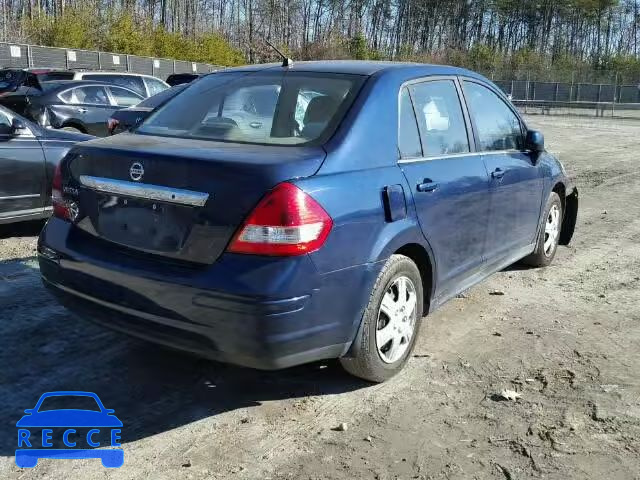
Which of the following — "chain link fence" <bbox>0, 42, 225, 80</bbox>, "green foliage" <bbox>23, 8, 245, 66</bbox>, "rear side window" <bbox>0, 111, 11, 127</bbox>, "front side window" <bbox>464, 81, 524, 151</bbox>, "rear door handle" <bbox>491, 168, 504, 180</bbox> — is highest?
"green foliage" <bbox>23, 8, 245, 66</bbox>

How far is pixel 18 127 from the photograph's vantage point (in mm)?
6676

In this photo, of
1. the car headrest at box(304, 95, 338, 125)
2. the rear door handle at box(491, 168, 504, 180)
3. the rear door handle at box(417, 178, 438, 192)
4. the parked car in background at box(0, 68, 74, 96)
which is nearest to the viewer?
the car headrest at box(304, 95, 338, 125)

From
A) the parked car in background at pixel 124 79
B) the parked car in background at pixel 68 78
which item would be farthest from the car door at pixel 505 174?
the parked car in background at pixel 124 79

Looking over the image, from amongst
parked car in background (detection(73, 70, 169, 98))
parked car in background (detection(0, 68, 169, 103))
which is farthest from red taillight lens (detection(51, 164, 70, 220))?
parked car in background (detection(73, 70, 169, 98))

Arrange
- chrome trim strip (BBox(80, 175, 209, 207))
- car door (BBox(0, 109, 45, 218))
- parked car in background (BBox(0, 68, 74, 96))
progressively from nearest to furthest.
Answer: chrome trim strip (BBox(80, 175, 209, 207)) < car door (BBox(0, 109, 45, 218)) < parked car in background (BBox(0, 68, 74, 96))

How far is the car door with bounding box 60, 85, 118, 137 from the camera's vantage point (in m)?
13.0

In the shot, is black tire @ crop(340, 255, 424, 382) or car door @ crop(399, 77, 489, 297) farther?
car door @ crop(399, 77, 489, 297)

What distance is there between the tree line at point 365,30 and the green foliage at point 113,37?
0.19 ft

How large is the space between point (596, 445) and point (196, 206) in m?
2.19

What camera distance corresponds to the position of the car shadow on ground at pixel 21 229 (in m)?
7.03

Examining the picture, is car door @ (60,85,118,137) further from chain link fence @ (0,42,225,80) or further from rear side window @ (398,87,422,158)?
rear side window @ (398,87,422,158)

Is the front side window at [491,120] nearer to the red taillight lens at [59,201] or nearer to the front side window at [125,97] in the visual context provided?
the red taillight lens at [59,201]

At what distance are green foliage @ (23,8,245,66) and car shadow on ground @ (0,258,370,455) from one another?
114 feet

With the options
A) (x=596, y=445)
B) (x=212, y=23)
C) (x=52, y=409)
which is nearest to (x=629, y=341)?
(x=596, y=445)
